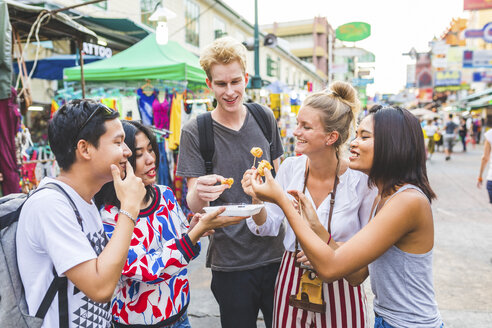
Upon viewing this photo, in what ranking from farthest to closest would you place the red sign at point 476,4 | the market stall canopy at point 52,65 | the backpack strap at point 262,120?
the red sign at point 476,4 → the market stall canopy at point 52,65 → the backpack strap at point 262,120

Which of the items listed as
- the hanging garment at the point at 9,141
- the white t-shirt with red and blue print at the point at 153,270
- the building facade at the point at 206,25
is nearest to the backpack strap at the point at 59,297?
the white t-shirt with red and blue print at the point at 153,270

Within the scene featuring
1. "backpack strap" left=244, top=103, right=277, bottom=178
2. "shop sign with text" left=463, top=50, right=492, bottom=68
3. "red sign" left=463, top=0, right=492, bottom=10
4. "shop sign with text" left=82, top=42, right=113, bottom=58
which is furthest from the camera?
"shop sign with text" left=463, top=50, right=492, bottom=68

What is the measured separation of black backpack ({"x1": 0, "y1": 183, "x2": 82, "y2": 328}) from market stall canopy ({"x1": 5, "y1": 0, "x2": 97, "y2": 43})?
3526 mm

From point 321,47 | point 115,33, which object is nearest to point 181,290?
point 115,33

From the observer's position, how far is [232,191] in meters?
2.27

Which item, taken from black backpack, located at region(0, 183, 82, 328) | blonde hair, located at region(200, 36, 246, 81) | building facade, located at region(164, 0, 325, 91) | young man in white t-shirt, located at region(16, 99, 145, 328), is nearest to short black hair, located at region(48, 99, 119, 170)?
young man in white t-shirt, located at region(16, 99, 145, 328)

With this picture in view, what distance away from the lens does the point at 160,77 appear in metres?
6.77

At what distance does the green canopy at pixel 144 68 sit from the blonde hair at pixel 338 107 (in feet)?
16.3

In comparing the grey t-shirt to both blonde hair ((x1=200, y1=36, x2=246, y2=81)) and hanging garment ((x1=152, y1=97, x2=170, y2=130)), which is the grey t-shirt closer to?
blonde hair ((x1=200, y1=36, x2=246, y2=81))

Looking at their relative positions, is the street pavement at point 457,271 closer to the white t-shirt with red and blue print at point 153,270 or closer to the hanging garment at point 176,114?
the white t-shirt with red and blue print at point 153,270

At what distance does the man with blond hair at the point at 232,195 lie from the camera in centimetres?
220

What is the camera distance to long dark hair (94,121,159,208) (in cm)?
196

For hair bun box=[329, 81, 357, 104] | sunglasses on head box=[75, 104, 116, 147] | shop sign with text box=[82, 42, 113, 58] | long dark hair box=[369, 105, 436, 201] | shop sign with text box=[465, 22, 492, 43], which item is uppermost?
shop sign with text box=[465, 22, 492, 43]

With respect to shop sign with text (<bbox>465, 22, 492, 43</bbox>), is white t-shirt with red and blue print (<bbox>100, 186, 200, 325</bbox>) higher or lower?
lower
